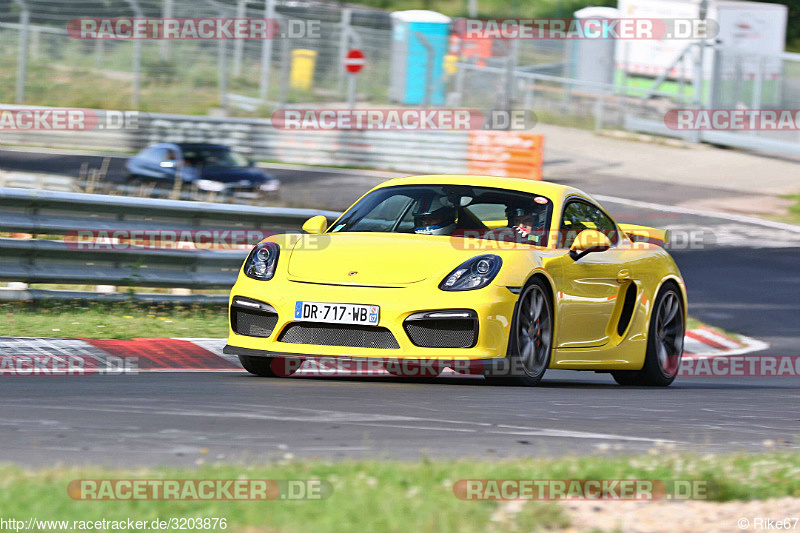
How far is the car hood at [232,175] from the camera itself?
20.8 m

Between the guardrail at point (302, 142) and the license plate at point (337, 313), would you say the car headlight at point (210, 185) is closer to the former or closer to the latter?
the guardrail at point (302, 142)

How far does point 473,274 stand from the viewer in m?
6.83

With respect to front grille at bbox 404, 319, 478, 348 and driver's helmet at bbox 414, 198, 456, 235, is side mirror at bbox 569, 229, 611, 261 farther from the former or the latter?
front grille at bbox 404, 319, 478, 348

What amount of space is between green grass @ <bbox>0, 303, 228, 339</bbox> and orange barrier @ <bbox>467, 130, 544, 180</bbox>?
1445 centimetres

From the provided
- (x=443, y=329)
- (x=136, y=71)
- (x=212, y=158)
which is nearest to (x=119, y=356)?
(x=443, y=329)

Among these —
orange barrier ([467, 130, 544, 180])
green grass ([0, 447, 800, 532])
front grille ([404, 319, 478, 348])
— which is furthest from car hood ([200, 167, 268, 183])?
green grass ([0, 447, 800, 532])

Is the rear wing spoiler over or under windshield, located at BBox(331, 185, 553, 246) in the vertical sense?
under

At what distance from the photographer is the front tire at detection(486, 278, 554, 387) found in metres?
6.86

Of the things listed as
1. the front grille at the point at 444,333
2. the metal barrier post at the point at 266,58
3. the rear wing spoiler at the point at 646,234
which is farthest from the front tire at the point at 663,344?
the metal barrier post at the point at 266,58

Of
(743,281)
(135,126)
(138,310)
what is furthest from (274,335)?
(135,126)

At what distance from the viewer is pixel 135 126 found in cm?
2478

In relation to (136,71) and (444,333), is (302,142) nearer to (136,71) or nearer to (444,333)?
(136,71)

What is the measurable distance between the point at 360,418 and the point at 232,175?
1576cm

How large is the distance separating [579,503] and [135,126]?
21846 mm
